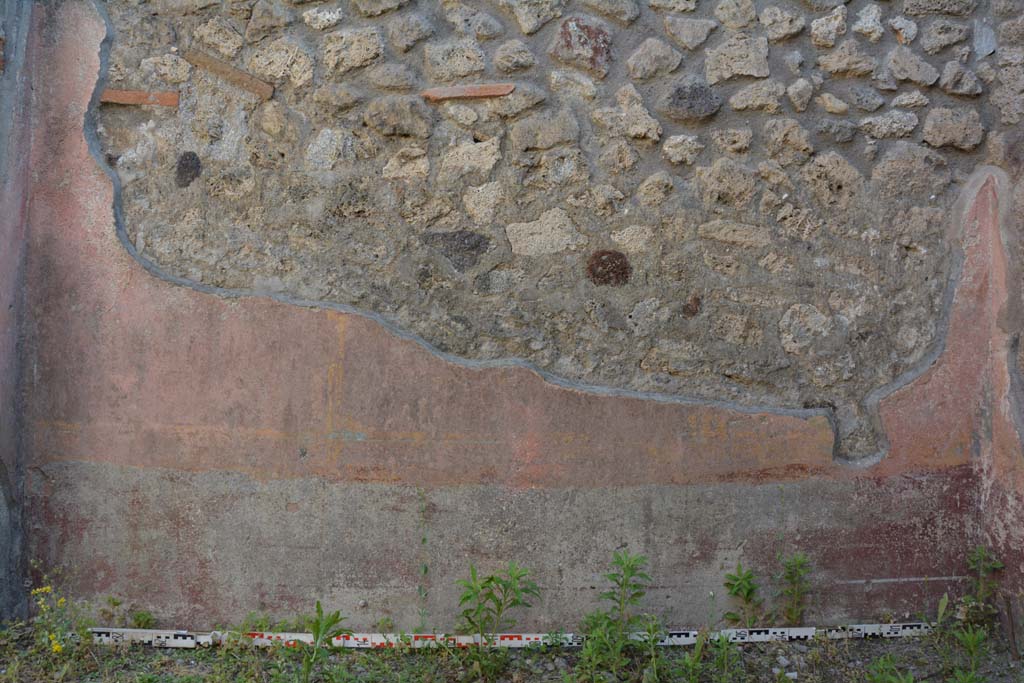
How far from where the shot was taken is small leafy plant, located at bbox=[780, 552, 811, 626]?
111 inches

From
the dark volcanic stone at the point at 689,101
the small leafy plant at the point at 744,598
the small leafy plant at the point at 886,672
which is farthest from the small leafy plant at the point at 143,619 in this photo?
the dark volcanic stone at the point at 689,101

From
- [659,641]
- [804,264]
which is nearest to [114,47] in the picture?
[804,264]

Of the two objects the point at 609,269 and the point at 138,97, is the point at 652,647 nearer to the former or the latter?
the point at 609,269

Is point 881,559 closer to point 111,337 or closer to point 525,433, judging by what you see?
point 525,433

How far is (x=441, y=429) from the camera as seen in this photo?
2.82 meters

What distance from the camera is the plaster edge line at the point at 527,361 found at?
2.83 meters

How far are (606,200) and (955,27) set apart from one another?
1.28m

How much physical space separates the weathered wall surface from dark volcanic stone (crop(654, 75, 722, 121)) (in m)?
0.94

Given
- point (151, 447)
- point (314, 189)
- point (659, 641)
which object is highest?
point (314, 189)

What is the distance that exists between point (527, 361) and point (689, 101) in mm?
1003

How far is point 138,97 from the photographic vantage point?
2895 millimetres

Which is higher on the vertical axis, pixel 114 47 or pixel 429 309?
pixel 114 47

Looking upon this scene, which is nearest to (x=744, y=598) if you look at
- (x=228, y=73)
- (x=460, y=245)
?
(x=460, y=245)

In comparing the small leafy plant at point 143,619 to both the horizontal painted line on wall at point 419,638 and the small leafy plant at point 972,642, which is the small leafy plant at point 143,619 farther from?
the small leafy plant at point 972,642
